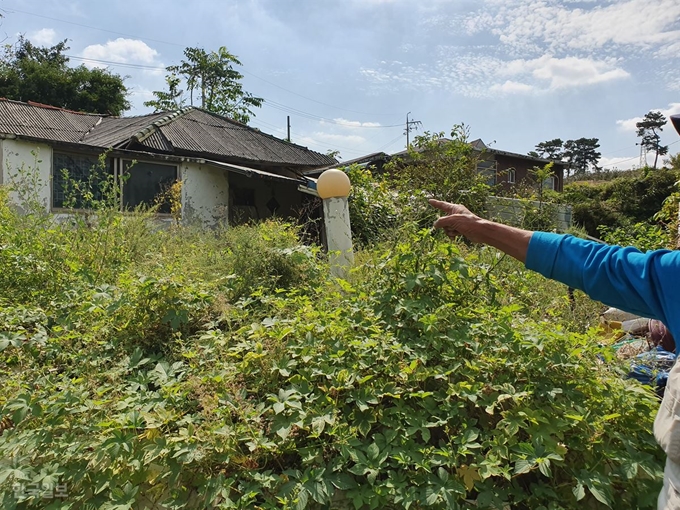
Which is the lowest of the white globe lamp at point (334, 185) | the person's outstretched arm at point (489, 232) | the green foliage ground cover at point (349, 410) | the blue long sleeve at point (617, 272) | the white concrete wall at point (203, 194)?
the green foliage ground cover at point (349, 410)

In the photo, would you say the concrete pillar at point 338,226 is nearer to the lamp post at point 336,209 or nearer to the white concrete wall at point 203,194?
the lamp post at point 336,209

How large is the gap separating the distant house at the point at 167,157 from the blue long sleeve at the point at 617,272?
27.8 feet

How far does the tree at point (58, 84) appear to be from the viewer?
920 inches

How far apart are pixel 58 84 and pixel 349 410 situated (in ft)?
94.7

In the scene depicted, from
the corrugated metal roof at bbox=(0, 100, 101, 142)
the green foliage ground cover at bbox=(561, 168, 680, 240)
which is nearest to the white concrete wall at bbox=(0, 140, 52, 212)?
the corrugated metal roof at bbox=(0, 100, 101, 142)

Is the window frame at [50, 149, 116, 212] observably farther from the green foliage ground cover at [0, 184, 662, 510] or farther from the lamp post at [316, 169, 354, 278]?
the green foliage ground cover at [0, 184, 662, 510]

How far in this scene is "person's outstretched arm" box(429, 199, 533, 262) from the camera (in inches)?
55.2

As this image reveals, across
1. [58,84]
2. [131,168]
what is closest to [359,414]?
[131,168]

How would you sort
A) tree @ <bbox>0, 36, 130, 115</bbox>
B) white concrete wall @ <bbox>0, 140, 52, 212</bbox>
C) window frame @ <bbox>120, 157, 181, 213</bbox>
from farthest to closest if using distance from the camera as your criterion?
tree @ <bbox>0, 36, 130, 115</bbox>, window frame @ <bbox>120, 157, 181, 213</bbox>, white concrete wall @ <bbox>0, 140, 52, 212</bbox>

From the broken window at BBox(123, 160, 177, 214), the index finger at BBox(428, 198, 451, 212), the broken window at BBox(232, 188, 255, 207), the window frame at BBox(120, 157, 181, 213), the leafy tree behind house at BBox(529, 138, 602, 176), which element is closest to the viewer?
the index finger at BBox(428, 198, 451, 212)

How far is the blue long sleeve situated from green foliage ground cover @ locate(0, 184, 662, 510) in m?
0.41

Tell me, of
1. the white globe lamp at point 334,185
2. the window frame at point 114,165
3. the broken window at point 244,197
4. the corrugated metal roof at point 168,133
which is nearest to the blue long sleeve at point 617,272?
the white globe lamp at point 334,185

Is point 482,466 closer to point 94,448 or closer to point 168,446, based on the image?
point 168,446

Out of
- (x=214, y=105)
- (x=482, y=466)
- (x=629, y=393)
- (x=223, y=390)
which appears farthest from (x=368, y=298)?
(x=214, y=105)
